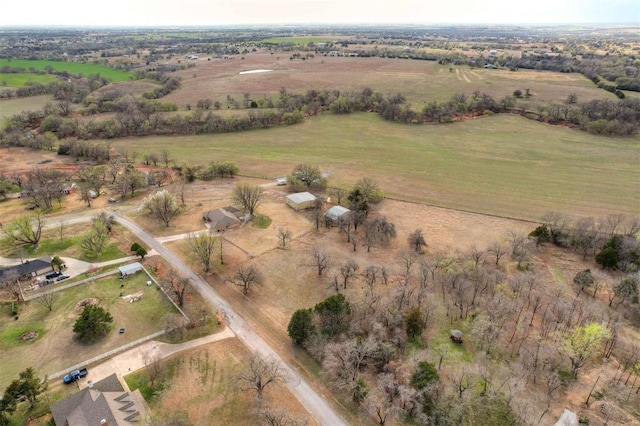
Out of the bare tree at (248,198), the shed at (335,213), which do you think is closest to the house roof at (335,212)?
the shed at (335,213)

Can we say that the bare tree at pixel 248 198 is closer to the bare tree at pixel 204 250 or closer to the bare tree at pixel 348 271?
the bare tree at pixel 204 250

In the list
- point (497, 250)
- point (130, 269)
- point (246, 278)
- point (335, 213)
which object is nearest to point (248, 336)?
point (246, 278)

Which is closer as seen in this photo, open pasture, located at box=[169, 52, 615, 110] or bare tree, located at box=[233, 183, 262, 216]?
bare tree, located at box=[233, 183, 262, 216]

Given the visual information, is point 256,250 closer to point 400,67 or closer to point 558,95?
point 558,95

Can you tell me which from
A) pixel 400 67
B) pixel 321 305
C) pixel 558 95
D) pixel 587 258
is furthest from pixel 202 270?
pixel 400 67

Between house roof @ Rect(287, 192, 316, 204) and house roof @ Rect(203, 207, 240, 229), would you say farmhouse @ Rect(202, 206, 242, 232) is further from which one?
house roof @ Rect(287, 192, 316, 204)

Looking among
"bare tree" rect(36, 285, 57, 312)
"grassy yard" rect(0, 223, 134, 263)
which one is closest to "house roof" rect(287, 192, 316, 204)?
"grassy yard" rect(0, 223, 134, 263)
